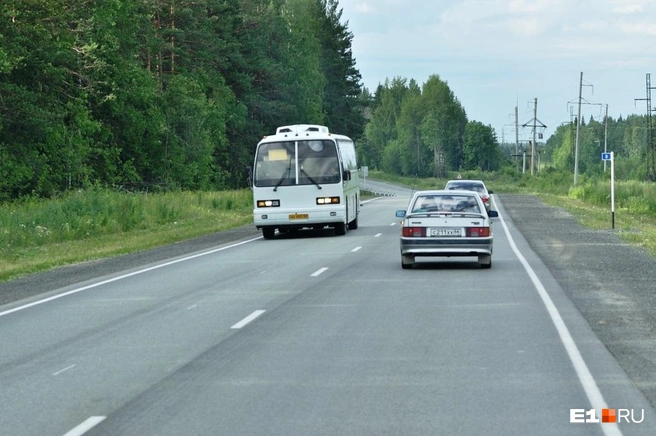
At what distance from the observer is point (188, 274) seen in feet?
71.9

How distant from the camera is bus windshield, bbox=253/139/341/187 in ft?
112

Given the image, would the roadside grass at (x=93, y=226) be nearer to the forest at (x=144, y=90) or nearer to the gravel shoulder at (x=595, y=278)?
the gravel shoulder at (x=595, y=278)

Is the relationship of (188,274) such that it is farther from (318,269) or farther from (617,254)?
(617,254)

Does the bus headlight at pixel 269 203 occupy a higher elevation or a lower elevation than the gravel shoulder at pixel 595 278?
higher

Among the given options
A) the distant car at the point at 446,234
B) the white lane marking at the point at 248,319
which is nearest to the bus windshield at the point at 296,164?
the distant car at the point at 446,234

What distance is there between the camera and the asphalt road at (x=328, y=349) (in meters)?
8.42

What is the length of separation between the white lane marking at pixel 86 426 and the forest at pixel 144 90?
118 ft

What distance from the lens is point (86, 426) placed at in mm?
8141

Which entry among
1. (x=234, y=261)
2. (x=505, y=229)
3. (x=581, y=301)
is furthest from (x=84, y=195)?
(x=581, y=301)

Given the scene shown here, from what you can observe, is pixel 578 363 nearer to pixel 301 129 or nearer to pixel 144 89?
pixel 301 129

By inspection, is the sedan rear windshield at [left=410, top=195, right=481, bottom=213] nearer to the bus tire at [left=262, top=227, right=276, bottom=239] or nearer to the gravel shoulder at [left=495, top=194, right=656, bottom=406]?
the gravel shoulder at [left=495, top=194, right=656, bottom=406]

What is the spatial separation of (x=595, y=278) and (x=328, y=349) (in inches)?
374

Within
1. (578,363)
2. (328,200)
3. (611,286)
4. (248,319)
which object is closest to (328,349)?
(578,363)

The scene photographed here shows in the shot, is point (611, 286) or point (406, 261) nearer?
point (611, 286)
